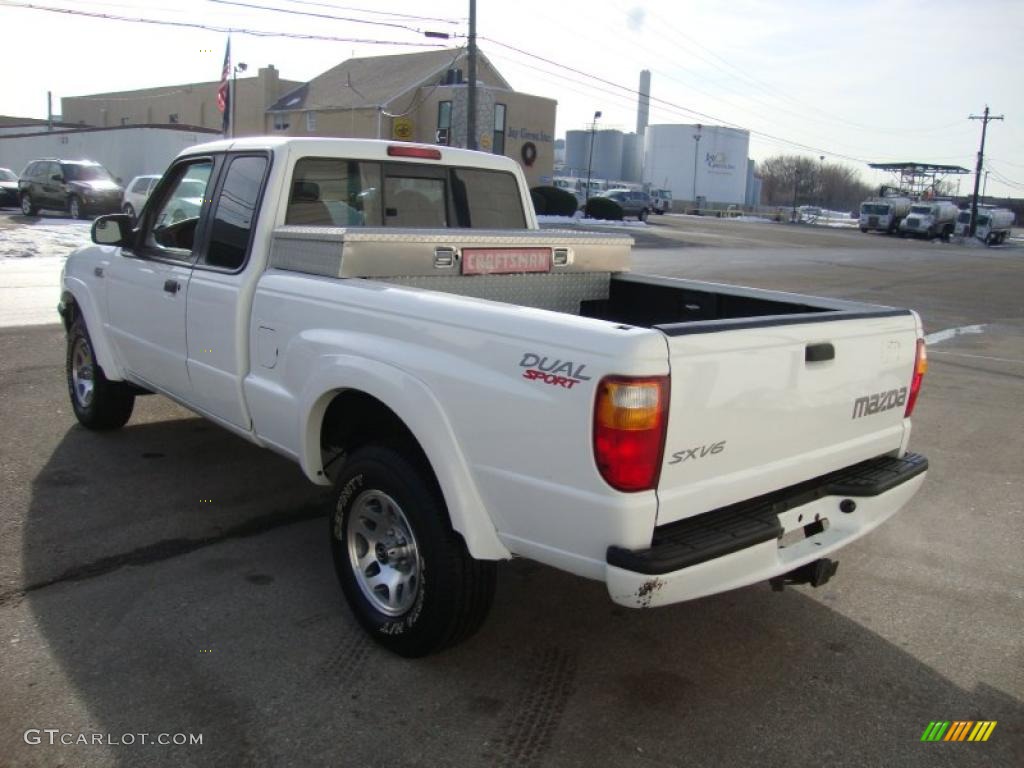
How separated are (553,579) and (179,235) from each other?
9.30ft

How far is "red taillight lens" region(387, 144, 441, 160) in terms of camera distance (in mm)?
4867

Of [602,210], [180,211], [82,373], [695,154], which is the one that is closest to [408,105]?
[602,210]

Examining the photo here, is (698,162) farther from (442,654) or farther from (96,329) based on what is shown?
(442,654)

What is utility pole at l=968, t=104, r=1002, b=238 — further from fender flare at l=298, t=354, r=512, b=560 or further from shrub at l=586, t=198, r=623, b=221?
fender flare at l=298, t=354, r=512, b=560

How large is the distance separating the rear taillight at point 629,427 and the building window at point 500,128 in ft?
153

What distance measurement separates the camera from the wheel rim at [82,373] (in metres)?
6.04

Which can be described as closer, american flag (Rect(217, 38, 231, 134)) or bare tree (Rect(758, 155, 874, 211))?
american flag (Rect(217, 38, 231, 134))

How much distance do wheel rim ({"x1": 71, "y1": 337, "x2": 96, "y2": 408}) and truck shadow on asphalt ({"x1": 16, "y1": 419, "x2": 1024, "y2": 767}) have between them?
159 centimetres

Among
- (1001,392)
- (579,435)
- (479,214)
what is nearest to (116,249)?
(479,214)

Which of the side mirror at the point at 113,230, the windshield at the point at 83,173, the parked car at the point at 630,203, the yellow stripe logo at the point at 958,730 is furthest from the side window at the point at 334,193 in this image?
the parked car at the point at 630,203

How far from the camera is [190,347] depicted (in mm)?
4633

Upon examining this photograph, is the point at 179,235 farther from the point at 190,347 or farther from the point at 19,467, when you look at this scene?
the point at 19,467

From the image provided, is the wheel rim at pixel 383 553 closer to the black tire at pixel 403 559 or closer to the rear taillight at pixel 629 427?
the black tire at pixel 403 559

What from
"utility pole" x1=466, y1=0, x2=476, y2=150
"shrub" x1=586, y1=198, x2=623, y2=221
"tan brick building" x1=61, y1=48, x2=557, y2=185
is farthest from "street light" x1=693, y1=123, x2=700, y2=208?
"utility pole" x1=466, y1=0, x2=476, y2=150
